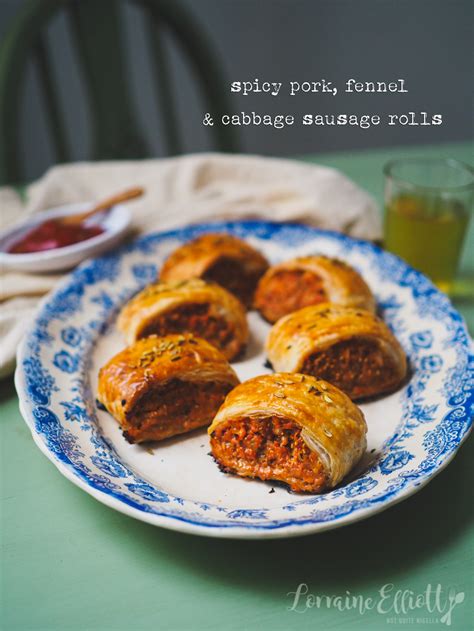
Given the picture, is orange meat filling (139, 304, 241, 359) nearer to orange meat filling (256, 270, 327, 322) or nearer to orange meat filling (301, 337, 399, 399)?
orange meat filling (256, 270, 327, 322)

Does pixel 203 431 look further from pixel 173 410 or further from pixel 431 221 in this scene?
pixel 431 221

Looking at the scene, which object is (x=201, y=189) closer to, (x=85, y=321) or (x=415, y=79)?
(x=85, y=321)

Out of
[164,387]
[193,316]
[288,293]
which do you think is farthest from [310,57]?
[164,387]

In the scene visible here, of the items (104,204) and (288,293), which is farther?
(104,204)

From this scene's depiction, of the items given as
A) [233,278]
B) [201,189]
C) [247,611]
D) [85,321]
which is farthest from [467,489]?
[201,189]

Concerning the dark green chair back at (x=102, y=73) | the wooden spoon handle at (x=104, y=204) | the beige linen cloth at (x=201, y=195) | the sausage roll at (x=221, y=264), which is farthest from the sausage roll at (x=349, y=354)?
the dark green chair back at (x=102, y=73)

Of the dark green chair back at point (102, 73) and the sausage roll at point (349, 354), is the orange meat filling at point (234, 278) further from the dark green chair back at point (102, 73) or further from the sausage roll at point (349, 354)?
the dark green chair back at point (102, 73)
